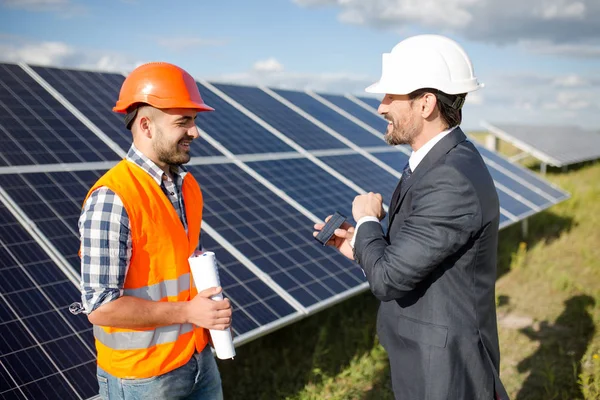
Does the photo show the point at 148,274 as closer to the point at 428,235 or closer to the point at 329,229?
the point at 329,229

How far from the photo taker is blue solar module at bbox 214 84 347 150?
8.55m

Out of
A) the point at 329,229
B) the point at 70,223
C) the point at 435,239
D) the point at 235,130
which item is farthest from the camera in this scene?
the point at 235,130

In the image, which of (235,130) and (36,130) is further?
(235,130)

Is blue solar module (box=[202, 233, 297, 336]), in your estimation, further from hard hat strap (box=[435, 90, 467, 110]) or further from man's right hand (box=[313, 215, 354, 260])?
hard hat strap (box=[435, 90, 467, 110])

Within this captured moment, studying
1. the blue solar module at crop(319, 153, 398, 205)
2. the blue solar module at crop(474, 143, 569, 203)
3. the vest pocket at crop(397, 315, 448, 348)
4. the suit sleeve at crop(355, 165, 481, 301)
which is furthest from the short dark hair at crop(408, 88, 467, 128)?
the blue solar module at crop(474, 143, 569, 203)

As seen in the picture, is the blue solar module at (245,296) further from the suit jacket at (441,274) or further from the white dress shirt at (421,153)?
the white dress shirt at (421,153)

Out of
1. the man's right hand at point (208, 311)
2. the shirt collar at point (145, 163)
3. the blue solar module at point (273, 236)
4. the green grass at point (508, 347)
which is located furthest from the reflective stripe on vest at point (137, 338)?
the green grass at point (508, 347)

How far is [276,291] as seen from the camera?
498 cm

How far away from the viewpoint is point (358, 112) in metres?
11.6

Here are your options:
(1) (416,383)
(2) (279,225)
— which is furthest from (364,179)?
(1) (416,383)

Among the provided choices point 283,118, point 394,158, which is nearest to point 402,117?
point 283,118

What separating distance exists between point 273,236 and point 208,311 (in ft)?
10.0

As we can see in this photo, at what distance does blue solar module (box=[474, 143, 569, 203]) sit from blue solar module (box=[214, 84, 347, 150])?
13.5 ft

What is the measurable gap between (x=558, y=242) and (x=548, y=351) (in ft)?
16.0
